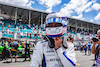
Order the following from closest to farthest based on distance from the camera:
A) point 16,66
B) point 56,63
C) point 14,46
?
point 56,63 < point 16,66 < point 14,46

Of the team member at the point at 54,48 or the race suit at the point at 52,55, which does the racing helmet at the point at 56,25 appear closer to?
Result: the team member at the point at 54,48

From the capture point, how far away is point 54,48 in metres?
1.33

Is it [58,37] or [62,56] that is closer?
[62,56]

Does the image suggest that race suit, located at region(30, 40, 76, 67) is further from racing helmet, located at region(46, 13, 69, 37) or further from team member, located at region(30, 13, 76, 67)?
racing helmet, located at region(46, 13, 69, 37)

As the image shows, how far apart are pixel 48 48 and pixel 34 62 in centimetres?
27

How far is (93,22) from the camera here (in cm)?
3178

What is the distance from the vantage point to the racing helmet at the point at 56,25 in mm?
1377

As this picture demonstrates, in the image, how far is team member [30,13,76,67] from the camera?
1283 mm

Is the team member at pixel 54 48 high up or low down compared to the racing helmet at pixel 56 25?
down

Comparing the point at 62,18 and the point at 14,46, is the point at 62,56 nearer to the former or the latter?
the point at 62,18

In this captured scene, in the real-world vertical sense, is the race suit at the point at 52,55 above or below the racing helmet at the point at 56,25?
below

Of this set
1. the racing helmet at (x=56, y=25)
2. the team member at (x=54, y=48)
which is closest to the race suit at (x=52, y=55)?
the team member at (x=54, y=48)

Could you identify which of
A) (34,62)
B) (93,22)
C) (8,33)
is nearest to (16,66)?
(34,62)

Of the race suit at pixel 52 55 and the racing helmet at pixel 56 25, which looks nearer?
the race suit at pixel 52 55
